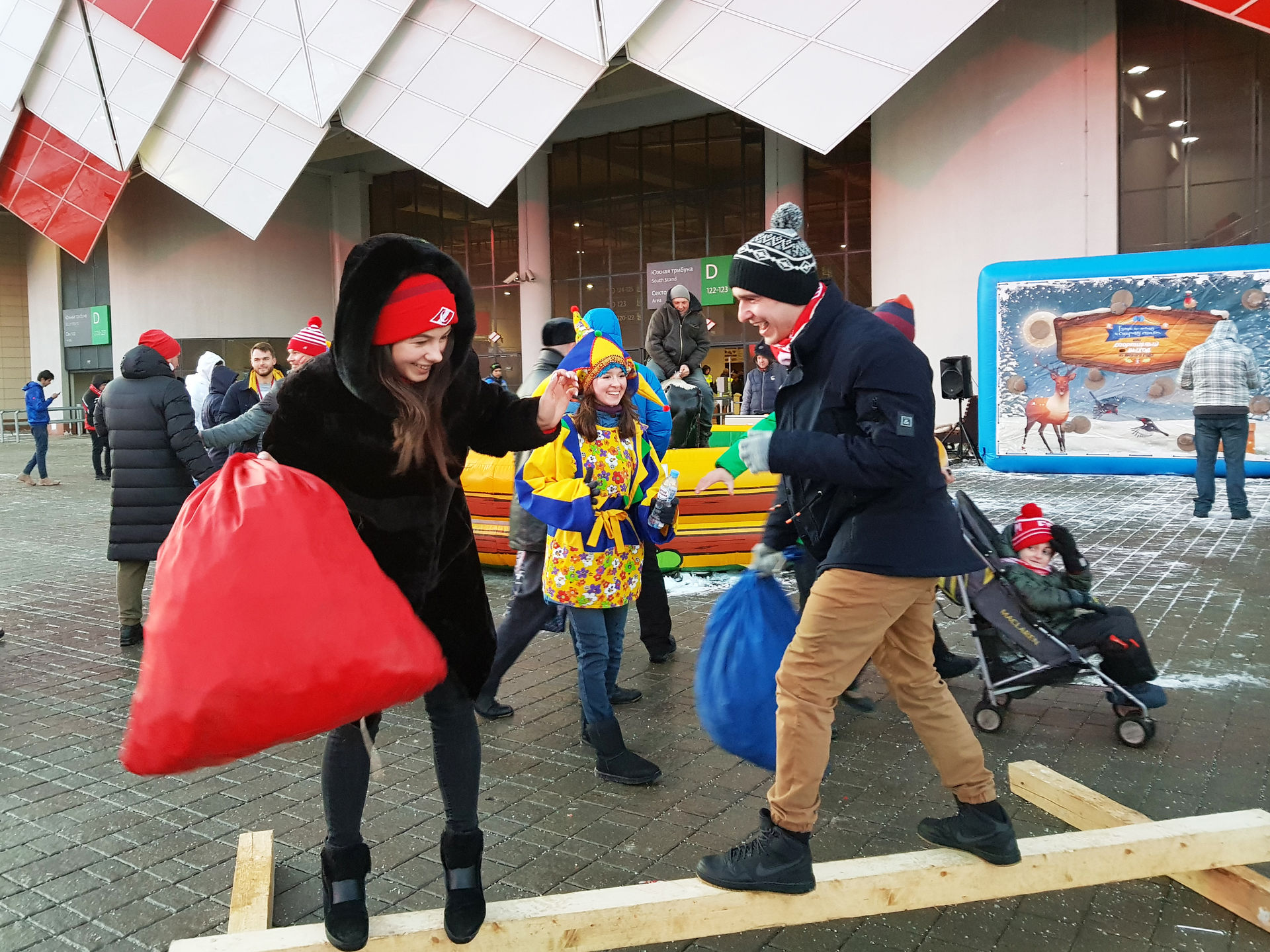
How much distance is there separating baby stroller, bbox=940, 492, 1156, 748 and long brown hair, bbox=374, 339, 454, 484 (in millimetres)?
2588

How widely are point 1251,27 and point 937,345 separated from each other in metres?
7.12

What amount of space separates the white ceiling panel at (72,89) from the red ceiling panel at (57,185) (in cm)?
60

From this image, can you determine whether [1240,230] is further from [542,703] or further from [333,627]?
[333,627]

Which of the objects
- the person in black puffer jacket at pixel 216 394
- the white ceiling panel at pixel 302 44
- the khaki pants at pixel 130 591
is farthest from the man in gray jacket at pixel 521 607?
the white ceiling panel at pixel 302 44

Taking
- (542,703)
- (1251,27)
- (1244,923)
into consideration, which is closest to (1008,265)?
(1251,27)

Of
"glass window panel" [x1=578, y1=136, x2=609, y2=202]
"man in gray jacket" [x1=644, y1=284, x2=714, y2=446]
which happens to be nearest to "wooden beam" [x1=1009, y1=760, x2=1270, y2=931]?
"man in gray jacket" [x1=644, y1=284, x2=714, y2=446]

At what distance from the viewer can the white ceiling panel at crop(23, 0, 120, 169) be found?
26031mm

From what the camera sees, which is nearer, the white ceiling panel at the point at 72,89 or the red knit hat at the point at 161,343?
the red knit hat at the point at 161,343

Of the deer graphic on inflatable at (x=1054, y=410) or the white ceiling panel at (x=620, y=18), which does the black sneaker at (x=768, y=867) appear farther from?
the white ceiling panel at (x=620, y=18)

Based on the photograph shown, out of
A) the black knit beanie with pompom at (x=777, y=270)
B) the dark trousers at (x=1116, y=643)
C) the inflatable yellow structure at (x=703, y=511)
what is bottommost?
the dark trousers at (x=1116, y=643)

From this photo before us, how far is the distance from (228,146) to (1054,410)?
21.2m

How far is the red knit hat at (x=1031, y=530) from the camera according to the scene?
4.55 m

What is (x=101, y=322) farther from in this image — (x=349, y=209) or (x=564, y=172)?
(x=564, y=172)

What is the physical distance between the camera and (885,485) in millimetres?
2617
